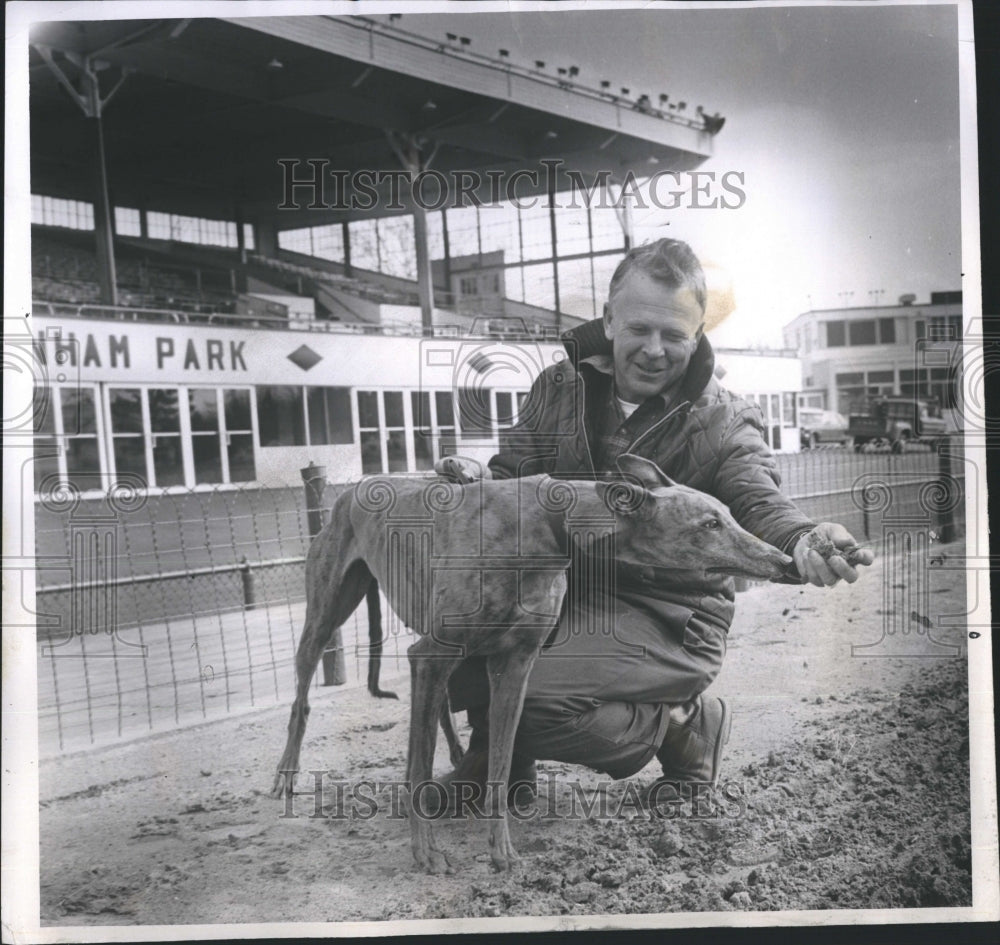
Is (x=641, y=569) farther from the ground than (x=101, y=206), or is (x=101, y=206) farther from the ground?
(x=101, y=206)

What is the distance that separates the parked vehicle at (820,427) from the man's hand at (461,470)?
4.19ft

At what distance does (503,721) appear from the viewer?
402 cm

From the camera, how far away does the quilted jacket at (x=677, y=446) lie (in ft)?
13.2

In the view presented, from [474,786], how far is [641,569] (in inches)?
41.9

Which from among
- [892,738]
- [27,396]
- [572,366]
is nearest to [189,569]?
[27,396]

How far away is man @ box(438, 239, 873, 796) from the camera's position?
13.3 feet

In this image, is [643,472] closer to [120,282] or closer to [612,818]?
[612,818]

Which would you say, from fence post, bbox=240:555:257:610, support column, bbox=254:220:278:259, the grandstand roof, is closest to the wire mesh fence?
fence post, bbox=240:555:257:610

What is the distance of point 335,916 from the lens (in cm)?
407

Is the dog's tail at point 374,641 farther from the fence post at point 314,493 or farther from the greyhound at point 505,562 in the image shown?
the fence post at point 314,493

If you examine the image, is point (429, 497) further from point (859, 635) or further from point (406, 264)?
point (859, 635)

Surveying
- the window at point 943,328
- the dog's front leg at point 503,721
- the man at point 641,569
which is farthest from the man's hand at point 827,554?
the dog's front leg at point 503,721

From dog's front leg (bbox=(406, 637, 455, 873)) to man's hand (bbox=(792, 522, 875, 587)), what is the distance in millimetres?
1396

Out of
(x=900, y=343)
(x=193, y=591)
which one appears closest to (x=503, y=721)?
(x=193, y=591)
